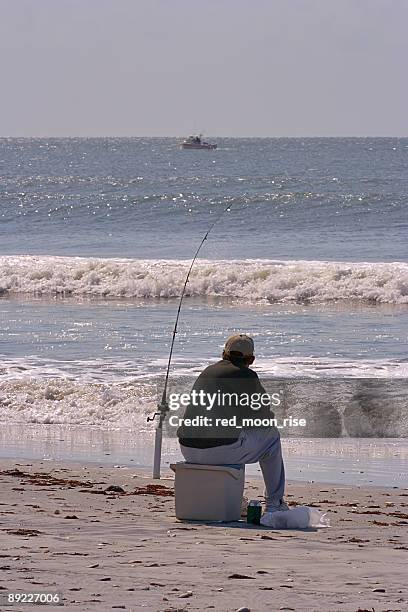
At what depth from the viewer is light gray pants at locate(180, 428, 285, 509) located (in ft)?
20.2

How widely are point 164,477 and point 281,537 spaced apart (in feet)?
6.75

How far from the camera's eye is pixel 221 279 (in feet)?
73.0

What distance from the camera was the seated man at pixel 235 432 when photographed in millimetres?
6125

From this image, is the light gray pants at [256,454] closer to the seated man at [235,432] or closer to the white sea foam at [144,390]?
the seated man at [235,432]

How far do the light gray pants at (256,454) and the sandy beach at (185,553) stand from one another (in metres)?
0.27

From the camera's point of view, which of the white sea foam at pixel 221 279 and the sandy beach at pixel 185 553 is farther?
the white sea foam at pixel 221 279

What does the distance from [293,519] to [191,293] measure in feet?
Result: 51.8

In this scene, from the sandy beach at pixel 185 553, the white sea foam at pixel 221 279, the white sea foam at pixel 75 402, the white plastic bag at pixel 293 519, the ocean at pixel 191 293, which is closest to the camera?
the sandy beach at pixel 185 553

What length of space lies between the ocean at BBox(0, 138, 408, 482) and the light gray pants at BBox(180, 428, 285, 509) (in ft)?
7.60

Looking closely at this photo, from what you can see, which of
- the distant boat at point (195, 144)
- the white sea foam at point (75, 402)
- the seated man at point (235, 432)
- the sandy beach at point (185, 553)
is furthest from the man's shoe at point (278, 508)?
the distant boat at point (195, 144)

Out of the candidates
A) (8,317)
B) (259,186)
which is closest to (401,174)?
(259,186)

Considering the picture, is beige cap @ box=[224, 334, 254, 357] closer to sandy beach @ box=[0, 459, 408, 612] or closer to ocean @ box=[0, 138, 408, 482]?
sandy beach @ box=[0, 459, 408, 612]

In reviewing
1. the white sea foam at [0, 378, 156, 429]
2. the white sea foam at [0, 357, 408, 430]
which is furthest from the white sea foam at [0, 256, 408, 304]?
the white sea foam at [0, 378, 156, 429]

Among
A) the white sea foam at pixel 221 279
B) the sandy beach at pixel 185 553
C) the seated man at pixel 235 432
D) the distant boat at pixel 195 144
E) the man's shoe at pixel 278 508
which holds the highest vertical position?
the distant boat at pixel 195 144
